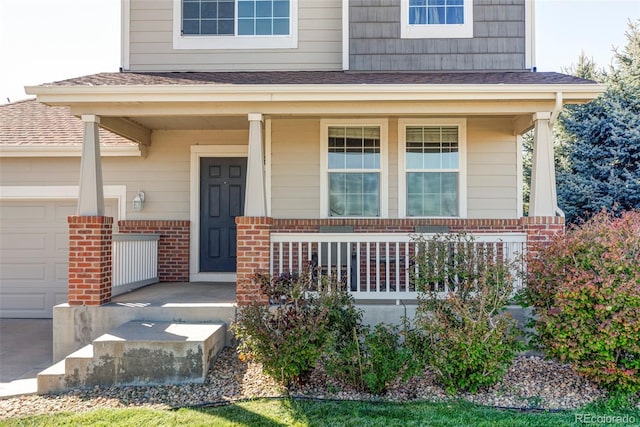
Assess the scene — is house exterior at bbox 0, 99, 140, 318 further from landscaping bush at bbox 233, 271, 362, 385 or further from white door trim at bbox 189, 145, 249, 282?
landscaping bush at bbox 233, 271, 362, 385

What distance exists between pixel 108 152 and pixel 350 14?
486 cm

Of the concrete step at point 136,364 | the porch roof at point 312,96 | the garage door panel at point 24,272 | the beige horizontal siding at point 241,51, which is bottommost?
the concrete step at point 136,364

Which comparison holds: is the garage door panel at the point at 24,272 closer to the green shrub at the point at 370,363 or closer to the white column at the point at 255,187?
the white column at the point at 255,187

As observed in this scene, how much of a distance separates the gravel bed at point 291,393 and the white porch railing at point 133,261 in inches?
86.4

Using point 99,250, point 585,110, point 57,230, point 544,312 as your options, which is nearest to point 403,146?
point 544,312

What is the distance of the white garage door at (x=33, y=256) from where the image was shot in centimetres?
823

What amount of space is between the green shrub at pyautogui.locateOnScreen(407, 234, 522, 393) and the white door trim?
437cm

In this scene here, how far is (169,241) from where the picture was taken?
8031mm

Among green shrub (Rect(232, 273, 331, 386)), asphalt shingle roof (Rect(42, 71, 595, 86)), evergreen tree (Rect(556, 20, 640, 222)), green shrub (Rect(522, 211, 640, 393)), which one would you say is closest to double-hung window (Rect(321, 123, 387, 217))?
asphalt shingle roof (Rect(42, 71, 595, 86))

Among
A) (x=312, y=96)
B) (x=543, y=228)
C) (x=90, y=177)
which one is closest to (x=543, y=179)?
(x=543, y=228)

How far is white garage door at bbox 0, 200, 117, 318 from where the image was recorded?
8.23m

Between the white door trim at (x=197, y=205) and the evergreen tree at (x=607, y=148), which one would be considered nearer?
the white door trim at (x=197, y=205)

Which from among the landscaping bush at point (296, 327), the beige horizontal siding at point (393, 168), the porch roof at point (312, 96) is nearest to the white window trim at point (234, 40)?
the beige horizontal siding at point (393, 168)

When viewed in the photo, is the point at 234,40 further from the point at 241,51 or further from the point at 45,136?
the point at 45,136
